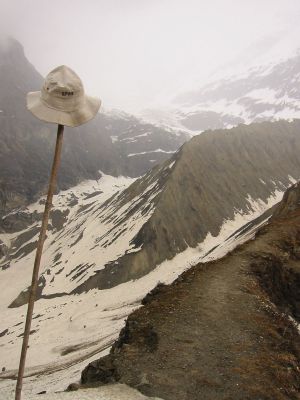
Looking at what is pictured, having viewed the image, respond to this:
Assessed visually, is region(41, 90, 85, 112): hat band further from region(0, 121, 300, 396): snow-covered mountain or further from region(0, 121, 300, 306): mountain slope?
region(0, 121, 300, 306): mountain slope

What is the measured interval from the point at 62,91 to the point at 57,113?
1.14 ft

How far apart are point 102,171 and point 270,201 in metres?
90.3

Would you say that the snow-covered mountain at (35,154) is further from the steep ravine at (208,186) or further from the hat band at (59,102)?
the hat band at (59,102)

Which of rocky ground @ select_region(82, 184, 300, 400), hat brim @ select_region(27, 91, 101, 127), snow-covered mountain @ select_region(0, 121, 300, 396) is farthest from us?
snow-covered mountain @ select_region(0, 121, 300, 396)

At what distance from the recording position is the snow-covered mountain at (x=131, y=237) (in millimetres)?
59594

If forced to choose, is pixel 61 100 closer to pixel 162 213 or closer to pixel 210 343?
pixel 210 343

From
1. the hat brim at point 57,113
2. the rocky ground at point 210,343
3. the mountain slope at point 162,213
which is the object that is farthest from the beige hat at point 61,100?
the mountain slope at point 162,213

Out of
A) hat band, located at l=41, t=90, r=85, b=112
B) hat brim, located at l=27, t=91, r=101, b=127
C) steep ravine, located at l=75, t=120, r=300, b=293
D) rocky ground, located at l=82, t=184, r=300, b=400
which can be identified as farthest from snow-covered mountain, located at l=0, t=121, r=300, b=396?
hat band, located at l=41, t=90, r=85, b=112

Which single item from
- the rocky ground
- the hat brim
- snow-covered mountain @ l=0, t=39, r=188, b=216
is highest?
snow-covered mountain @ l=0, t=39, r=188, b=216

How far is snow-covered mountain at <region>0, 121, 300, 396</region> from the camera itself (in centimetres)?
5959

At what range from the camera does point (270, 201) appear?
10112cm

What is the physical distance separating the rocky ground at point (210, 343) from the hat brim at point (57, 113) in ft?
32.3

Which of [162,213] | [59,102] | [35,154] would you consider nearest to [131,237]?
[162,213]

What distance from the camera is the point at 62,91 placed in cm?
697
